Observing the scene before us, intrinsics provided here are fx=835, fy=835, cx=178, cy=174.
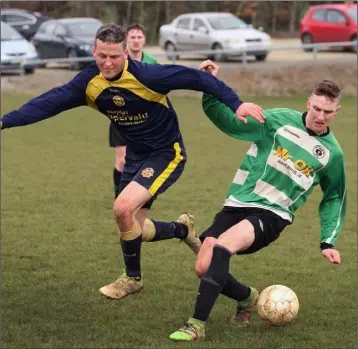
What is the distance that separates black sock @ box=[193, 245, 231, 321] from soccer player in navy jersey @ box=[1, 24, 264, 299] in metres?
0.93

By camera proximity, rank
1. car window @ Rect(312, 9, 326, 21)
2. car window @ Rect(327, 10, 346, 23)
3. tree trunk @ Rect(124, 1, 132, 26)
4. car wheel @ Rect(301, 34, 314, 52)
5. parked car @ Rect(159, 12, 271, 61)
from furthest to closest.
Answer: tree trunk @ Rect(124, 1, 132, 26)
car wheel @ Rect(301, 34, 314, 52)
car window @ Rect(312, 9, 326, 21)
car window @ Rect(327, 10, 346, 23)
parked car @ Rect(159, 12, 271, 61)

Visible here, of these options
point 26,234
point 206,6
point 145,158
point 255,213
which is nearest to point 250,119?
point 255,213

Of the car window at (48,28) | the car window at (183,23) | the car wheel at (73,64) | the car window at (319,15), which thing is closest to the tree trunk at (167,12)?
the car window at (183,23)

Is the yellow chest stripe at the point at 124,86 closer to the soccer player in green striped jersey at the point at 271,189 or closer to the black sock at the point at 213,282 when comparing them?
the soccer player in green striped jersey at the point at 271,189

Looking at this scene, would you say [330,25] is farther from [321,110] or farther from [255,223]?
[255,223]

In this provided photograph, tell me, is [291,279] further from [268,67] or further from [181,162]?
[268,67]

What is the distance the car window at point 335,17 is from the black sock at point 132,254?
21883 millimetres

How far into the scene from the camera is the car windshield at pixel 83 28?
83.6ft

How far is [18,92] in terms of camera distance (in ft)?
70.6

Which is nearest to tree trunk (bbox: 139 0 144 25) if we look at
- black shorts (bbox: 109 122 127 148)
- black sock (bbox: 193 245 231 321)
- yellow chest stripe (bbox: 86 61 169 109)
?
black shorts (bbox: 109 122 127 148)

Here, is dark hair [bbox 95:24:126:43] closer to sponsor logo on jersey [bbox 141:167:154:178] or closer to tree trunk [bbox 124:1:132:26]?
sponsor logo on jersey [bbox 141:167:154:178]

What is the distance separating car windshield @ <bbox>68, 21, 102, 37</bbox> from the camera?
2547 cm

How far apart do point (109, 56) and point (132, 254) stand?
161 centimetres

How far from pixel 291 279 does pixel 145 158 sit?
70.6 inches
